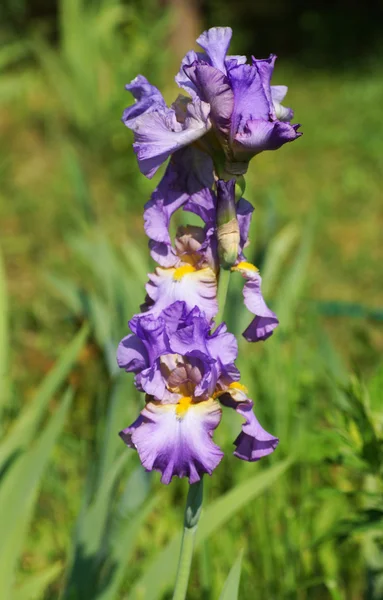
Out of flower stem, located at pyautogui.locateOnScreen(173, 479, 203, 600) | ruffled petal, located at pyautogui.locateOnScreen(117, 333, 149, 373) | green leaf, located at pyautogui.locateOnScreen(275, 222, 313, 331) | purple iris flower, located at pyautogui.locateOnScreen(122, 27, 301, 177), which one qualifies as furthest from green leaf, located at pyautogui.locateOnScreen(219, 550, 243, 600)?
green leaf, located at pyautogui.locateOnScreen(275, 222, 313, 331)

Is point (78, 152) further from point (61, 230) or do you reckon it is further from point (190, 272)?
point (190, 272)

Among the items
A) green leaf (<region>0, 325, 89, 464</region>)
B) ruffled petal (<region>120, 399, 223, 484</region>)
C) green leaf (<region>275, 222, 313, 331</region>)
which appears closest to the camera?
ruffled petal (<region>120, 399, 223, 484</region>)

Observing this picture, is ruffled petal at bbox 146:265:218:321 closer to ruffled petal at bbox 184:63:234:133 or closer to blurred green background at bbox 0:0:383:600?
ruffled petal at bbox 184:63:234:133

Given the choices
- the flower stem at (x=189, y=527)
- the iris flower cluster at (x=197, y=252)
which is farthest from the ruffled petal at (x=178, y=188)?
the flower stem at (x=189, y=527)

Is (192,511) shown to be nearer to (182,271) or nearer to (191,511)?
(191,511)

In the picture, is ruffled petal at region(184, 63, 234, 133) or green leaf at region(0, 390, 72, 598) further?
green leaf at region(0, 390, 72, 598)

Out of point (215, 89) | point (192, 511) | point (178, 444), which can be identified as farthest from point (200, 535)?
point (215, 89)

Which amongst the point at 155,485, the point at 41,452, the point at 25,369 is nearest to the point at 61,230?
the point at 25,369

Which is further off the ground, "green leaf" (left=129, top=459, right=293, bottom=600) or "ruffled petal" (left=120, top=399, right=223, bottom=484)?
"ruffled petal" (left=120, top=399, right=223, bottom=484)
